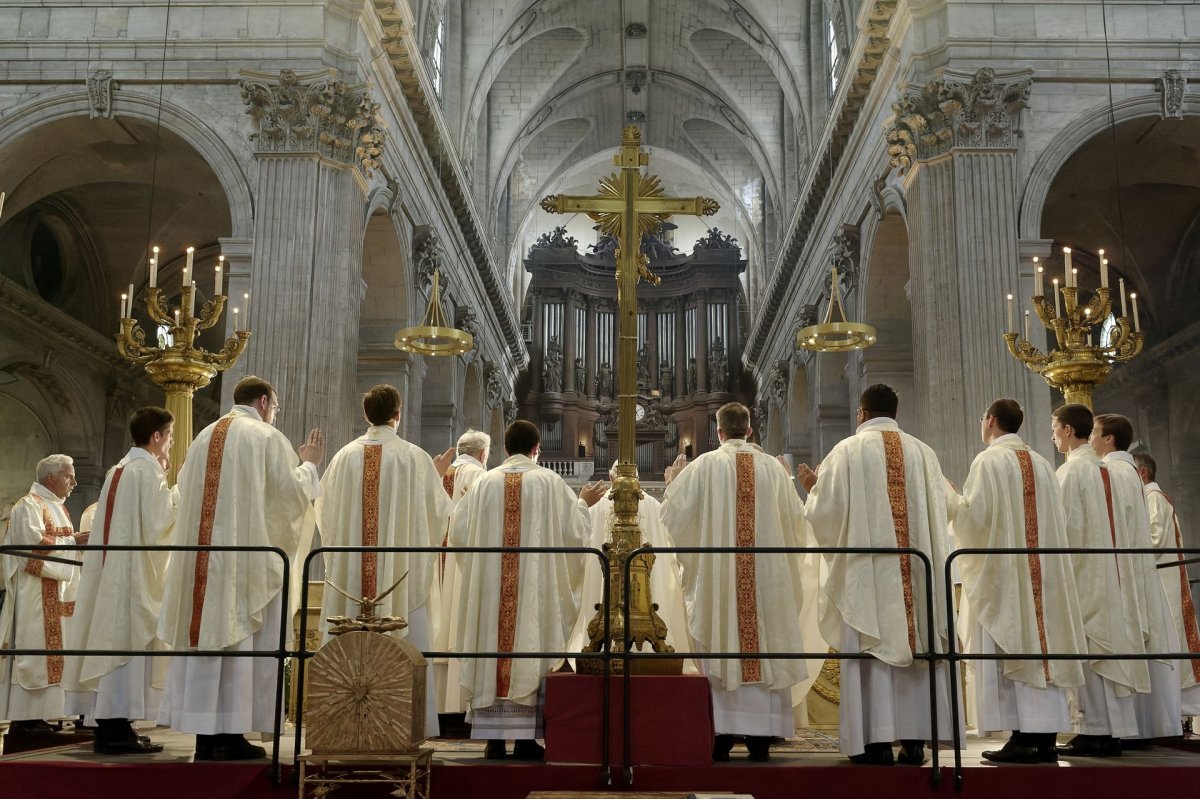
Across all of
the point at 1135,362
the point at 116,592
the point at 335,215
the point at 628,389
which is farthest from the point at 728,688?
the point at 1135,362

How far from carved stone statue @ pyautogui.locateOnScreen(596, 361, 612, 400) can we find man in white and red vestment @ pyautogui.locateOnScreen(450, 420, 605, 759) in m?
26.2

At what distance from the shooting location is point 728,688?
18.4 feet

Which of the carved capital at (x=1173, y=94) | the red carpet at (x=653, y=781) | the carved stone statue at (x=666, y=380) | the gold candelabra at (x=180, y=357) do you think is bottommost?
the red carpet at (x=653, y=781)

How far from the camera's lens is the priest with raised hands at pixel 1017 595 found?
5496mm

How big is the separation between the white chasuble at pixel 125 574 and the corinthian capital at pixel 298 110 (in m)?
6.71

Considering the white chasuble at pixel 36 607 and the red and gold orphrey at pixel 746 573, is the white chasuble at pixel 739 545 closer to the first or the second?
the red and gold orphrey at pixel 746 573

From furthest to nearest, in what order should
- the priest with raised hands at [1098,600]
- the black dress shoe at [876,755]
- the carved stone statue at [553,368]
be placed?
the carved stone statue at [553,368]
the priest with raised hands at [1098,600]
the black dress shoe at [876,755]

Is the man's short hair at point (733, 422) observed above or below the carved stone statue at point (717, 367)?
below

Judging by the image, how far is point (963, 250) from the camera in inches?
462

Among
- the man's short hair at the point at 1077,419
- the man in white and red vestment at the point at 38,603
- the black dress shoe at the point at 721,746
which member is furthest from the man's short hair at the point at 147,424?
the man's short hair at the point at 1077,419

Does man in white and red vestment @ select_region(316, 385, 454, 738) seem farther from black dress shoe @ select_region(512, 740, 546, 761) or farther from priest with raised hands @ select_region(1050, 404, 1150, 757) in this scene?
priest with raised hands @ select_region(1050, 404, 1150, 757)

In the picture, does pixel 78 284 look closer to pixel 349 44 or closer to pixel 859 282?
pixel 349 44

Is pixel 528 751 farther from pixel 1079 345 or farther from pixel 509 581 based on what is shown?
pixel 1079 345

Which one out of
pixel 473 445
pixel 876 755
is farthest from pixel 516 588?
pixel 473 445
